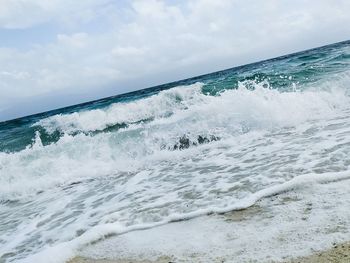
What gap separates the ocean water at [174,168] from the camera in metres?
4.62

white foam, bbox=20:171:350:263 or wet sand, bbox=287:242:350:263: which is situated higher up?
white foam, bbox=20:171:350:263

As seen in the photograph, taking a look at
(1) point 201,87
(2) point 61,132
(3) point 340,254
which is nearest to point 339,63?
(1) point 201,87

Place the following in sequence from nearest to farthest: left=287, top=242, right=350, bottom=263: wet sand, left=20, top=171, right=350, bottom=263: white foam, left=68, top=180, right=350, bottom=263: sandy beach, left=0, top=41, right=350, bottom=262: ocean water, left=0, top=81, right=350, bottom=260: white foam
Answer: left=287, top=242, right=350, bottom=263: wet sand < left=68, top=180, right=350, bottom=263: sandy beach < left=20, top=171, right=350, bottom=263: white foam < left=0, top=41, right=350, bottom=262: ocean water < left=0, top=81, right=350, bottom=260: white foam

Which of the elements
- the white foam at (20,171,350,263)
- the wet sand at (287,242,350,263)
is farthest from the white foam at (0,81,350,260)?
the wet sand at (287,242,350,263)

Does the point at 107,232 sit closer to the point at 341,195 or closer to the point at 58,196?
the point at 341,195

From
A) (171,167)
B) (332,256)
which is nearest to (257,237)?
(332,256)

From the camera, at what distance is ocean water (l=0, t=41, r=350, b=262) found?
4621 mm

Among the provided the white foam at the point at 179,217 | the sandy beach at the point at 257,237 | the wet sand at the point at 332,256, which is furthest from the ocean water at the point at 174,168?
the wet sand at the point at 332,256

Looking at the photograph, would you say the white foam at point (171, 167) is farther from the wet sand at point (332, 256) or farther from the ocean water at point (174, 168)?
the wet sand at point (332, 256)

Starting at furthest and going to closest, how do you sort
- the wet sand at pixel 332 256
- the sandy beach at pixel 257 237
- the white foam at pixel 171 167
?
the white foam at pixel 171 167 → the sandy beach at pixel 257 237 → the wet sand at pixel 332 256

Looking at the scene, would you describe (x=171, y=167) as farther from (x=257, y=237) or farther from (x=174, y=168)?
(x=257, y=237)

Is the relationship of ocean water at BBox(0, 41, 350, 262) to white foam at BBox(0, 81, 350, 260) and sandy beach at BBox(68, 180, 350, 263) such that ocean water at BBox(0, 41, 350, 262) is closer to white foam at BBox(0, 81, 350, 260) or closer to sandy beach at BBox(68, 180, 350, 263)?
white foam at BBox(0, 81, 350, 260)

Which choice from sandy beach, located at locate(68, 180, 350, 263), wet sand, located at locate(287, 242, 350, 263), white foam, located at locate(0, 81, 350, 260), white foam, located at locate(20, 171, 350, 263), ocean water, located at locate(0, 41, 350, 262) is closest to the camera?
wet sand, located at locate(287, 242, 350, 263)

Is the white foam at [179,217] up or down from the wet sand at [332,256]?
up
